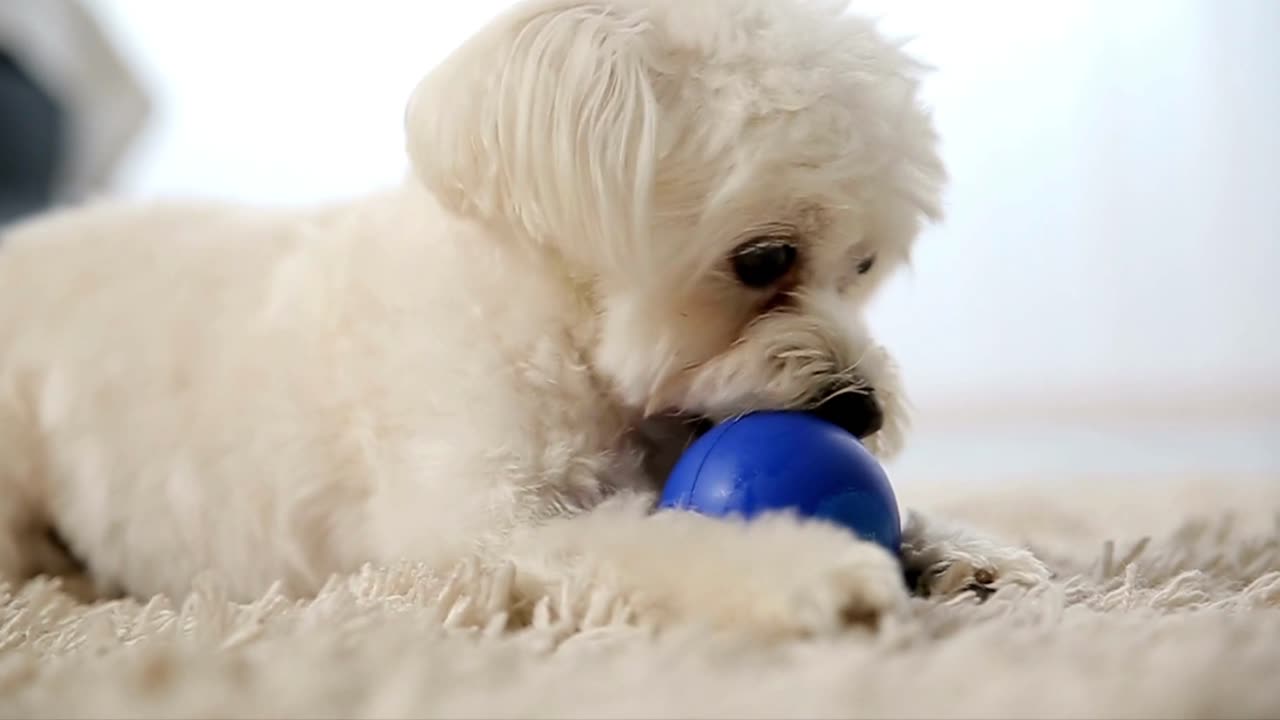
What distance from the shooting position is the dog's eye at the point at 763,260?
996 mm

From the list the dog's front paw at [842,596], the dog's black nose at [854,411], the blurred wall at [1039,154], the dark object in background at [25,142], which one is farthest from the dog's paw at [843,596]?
the blurred wall at [1039,154]

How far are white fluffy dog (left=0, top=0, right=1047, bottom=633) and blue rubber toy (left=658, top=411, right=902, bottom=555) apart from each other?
0.05 m

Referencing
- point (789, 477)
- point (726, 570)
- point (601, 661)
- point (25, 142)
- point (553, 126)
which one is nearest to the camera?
point (601, 661)

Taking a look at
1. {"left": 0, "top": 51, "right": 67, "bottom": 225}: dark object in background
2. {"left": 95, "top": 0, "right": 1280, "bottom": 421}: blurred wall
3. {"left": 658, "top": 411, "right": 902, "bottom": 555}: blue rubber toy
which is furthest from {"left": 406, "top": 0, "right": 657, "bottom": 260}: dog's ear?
{"left": 95, "top": 0, "right": 1280, "bottom": 421}: blurred wall

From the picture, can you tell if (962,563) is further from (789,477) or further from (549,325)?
(549,325)

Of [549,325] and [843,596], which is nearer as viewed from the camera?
[843,596]

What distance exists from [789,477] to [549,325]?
10.9 inches

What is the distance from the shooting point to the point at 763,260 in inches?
39.6

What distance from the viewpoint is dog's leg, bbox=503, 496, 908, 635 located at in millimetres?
699

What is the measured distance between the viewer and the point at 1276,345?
2.59 metres

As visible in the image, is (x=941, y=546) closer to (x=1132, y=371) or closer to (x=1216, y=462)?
(x=1216, y=462)

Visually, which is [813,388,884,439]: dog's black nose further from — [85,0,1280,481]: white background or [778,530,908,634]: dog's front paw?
[85,0,1280,481]: white background

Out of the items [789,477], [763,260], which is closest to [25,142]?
[763,260]

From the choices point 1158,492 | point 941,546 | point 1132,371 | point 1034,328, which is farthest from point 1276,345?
point 941,546
